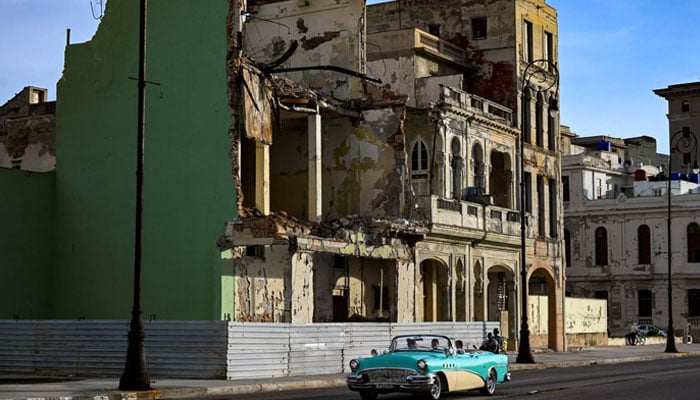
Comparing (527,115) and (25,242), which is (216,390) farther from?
(527,115)

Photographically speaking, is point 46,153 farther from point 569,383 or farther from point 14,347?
point 569,383

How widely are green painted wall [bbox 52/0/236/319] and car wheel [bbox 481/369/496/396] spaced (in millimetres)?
12302

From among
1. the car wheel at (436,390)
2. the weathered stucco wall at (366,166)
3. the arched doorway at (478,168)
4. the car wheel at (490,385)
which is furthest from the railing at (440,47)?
the car wheel at (436,390)

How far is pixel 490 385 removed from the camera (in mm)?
24109

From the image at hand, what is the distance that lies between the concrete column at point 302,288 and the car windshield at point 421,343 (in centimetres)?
1167

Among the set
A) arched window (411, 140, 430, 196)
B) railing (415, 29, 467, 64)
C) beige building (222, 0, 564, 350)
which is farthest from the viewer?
railing (415, 29, 467, 64)

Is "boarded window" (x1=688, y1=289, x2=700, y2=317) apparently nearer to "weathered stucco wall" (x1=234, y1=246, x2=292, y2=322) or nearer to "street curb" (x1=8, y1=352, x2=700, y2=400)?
"weathered stucco wall" (x1=234, y1=246, x2=292, y2=322)

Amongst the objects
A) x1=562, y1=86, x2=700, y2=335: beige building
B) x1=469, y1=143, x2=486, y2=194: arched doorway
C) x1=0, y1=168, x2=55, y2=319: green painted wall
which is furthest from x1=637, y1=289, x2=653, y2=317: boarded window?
x1=0, y1=168, x2=55, y2=319: green painted wall

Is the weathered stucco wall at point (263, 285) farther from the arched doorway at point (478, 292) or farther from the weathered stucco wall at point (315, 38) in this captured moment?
the arched doorway at point (478, 292)

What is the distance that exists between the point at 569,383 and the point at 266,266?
1206 cm

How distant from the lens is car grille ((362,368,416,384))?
21547 millimetres

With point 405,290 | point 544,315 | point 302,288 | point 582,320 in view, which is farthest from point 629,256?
point 302,288

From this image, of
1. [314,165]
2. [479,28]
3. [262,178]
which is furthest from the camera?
[479,28]

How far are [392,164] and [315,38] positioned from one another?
18.2 ft
